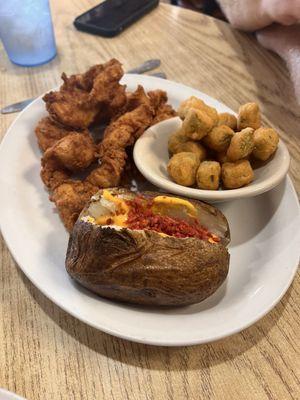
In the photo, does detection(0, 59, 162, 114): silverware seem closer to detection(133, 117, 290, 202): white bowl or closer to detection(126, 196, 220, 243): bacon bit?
detection(133, 117, 290, 202): white bowl

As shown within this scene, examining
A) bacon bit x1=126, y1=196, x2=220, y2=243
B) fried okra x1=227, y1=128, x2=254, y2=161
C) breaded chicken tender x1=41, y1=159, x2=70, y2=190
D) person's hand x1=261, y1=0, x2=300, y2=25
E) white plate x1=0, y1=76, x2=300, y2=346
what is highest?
person's hand x1=261, y1=0, x2=300, y2=25

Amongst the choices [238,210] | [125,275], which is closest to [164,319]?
[125,275]

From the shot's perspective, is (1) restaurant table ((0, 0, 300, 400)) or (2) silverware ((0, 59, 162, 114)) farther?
(2) silverware ((0, 59, 162, 114))

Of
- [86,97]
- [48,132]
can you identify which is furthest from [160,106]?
[48,132]

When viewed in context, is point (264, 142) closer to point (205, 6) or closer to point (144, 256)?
point (144, 256)

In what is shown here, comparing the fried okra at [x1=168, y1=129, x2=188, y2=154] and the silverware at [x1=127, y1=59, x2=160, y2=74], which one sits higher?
the fried okra at [x1=168, y1=129, x2=188, y2=154]

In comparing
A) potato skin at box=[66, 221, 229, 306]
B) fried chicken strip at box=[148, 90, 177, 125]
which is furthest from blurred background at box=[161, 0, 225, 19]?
potato skin at box=[66, 221, 229, 306]
